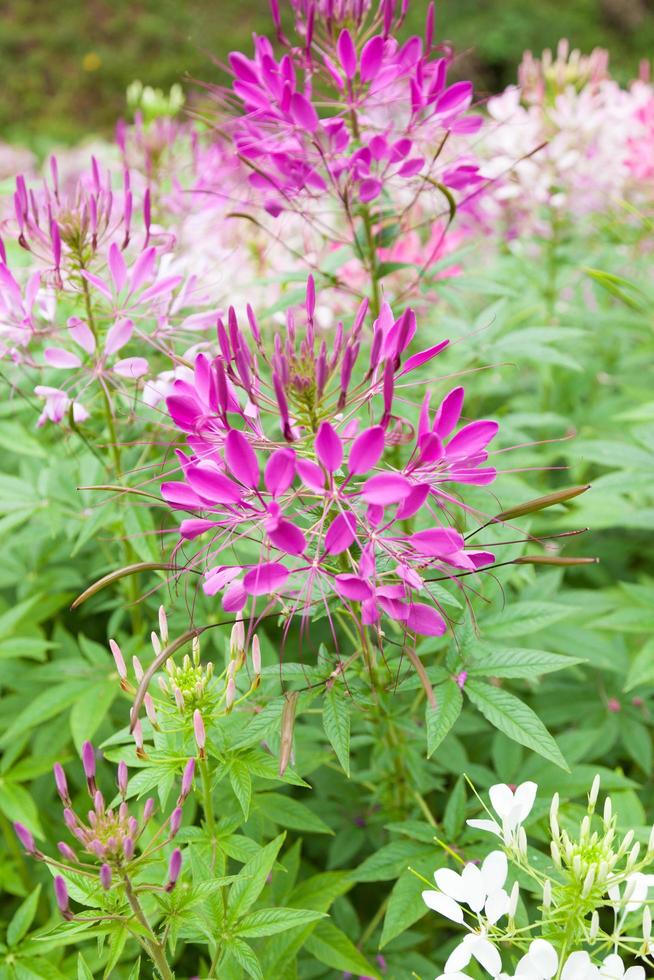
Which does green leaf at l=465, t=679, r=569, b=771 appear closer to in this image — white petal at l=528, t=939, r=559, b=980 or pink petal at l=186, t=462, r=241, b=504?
white petal at l=528, t=939, r=559, b=980

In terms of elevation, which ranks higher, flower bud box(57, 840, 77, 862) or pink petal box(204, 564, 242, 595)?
pink petal box(204, 564, 242, 595)

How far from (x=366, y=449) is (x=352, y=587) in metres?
0.15

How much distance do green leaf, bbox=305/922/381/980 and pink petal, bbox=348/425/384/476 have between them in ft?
2.50

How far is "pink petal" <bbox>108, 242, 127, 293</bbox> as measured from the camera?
1340 millimetres

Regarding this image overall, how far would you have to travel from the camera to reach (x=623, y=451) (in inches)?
72.6

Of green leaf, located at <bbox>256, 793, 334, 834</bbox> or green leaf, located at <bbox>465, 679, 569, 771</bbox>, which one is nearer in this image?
green leaf, located at <bbox>465, 679, 569, 771</bbox>

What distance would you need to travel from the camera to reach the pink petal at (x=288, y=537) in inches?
36.1

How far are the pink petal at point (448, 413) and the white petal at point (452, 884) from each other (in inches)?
18.9

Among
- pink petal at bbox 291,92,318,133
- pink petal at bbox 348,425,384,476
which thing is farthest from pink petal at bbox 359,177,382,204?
pink petal at bbox 348,425,384,476

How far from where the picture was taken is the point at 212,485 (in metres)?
0.97

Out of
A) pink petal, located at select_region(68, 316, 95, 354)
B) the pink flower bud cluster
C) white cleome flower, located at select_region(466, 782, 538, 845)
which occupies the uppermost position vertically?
pink petal, located at select_region(68, 316, 95, 354)

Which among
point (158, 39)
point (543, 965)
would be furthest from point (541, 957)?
point (158, 39)

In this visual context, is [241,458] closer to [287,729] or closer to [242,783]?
[287,729]

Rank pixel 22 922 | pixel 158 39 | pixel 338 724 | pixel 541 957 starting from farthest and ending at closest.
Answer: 1. pixel 158 39
2. pixel 22 922
3. pixel 338 724
4. pixel 541 957
